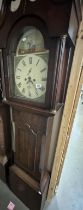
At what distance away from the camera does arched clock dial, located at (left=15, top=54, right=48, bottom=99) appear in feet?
2.85

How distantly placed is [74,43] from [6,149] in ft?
3.76

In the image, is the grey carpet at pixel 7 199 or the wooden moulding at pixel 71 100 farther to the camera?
the grey carpet at pixel 7 199

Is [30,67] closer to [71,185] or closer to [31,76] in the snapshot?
[31,76]

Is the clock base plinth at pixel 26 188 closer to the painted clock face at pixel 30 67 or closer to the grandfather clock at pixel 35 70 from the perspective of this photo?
the grandfather clock at pixel 35 70

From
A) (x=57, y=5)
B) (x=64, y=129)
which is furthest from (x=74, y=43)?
(x=64, y=129)

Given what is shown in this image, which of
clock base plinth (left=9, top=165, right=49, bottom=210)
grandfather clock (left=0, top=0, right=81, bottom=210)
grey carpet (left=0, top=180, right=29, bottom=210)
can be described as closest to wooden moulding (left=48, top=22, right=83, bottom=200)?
grandfather clock (left=0, top=0, right=81, bottom=210)

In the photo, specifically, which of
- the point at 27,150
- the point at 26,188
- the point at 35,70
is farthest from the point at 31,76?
the point at 26,188

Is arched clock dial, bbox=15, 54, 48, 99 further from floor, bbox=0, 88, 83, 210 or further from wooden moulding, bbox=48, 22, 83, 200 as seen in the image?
floor, bbox=0, 88, 83, 210

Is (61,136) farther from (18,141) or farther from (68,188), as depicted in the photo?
(68,188)

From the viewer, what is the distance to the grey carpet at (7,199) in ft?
4.55

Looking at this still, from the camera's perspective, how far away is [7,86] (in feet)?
3.39

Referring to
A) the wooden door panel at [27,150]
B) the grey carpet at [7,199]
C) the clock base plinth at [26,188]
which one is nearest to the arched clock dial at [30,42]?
the wooden door panel at [27,150]

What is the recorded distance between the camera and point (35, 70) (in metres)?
0.90

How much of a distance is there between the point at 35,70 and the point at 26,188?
3.48ft
